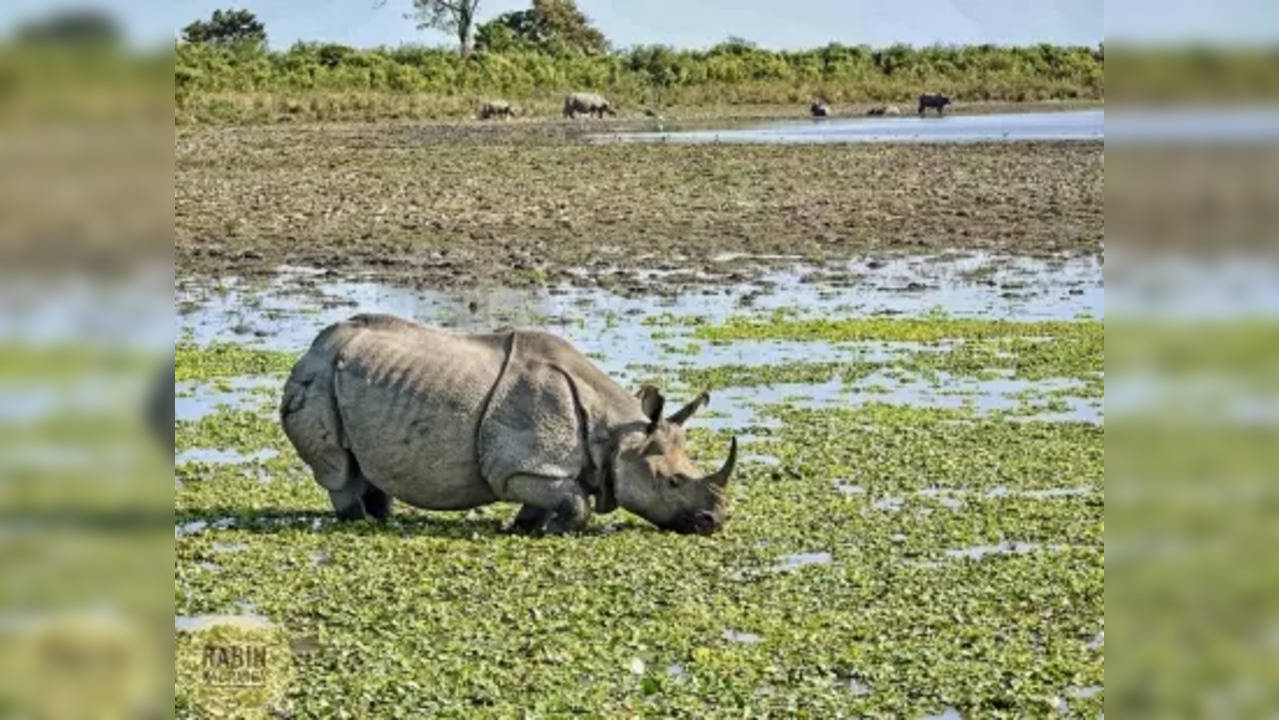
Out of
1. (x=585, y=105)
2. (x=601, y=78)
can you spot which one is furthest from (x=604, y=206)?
(x=601, y=78)

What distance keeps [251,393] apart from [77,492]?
1469 cm

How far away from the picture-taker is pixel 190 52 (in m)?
63.0

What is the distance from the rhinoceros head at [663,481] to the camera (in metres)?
10.9

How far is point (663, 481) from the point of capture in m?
11.0

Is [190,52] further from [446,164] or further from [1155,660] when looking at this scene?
[1155,660]

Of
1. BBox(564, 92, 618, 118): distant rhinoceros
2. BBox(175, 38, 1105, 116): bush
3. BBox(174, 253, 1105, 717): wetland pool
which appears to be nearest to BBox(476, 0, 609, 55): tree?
BBox(175, 38, 1105, 116): bush

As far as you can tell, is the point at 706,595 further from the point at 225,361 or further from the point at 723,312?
the point at 723,312

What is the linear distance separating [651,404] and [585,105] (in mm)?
58364

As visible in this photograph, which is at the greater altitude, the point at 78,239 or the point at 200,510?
the point at 78,239

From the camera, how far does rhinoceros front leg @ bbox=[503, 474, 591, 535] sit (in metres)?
11.0

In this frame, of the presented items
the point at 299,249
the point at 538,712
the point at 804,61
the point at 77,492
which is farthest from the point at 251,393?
the point at 804,61

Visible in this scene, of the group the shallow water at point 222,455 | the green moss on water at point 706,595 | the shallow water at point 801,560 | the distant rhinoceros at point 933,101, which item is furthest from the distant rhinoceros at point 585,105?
the shallow water at point 801,560

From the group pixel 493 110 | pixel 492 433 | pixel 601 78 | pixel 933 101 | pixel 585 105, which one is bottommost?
pixel 492 433

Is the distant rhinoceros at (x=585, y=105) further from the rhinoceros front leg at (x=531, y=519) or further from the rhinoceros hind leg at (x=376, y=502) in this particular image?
the rhinoceros front leg at (x=531, y=519)
